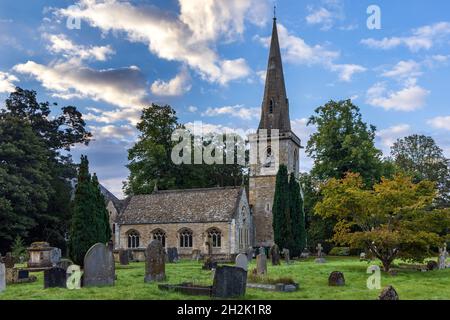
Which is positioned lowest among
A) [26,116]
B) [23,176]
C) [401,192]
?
[401,192]

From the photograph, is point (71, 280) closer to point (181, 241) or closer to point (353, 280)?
point (353, 280)

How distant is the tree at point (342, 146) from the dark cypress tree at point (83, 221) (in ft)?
78.9

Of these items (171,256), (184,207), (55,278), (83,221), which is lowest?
(171,256)

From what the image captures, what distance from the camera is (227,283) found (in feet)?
44.7

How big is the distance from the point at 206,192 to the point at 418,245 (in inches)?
961

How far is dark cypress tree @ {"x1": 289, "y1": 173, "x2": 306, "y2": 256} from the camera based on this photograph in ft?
126

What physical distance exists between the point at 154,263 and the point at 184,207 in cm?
2575

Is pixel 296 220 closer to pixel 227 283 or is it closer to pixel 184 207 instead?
pixel 184 207

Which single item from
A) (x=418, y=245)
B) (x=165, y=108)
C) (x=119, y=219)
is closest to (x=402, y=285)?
(x=418, y=245)

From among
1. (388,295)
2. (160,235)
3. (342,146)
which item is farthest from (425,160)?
(388,295)

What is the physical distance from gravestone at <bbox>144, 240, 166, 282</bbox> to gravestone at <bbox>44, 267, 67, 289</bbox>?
2.97 m

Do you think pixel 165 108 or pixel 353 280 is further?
pixel 165 108

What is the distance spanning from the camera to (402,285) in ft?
57.4
